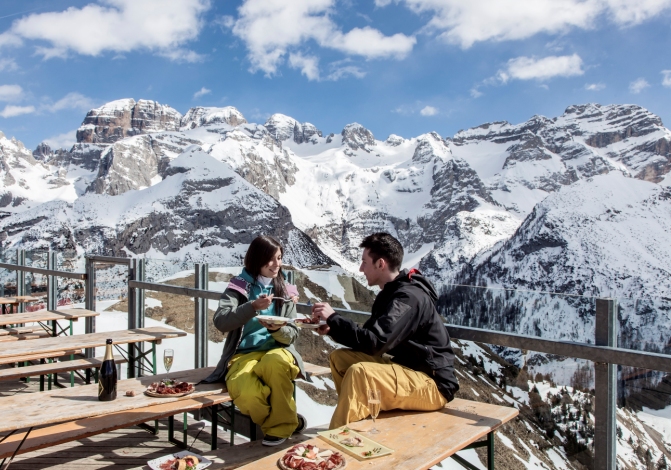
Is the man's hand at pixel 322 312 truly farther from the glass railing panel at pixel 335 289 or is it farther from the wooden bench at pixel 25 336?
the wooden bench at pixel 25 336

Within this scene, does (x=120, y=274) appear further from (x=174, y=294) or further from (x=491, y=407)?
(x=491, y=407)

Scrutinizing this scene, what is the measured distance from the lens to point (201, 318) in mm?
5723

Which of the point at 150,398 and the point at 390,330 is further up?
the point at 390,330

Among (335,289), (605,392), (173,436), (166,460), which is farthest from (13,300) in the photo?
(605,392)

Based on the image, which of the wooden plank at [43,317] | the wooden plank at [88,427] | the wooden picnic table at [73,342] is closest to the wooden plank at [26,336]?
the wooden plank at [43,317]

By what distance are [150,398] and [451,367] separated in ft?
6.58

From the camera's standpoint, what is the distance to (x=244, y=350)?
400cm

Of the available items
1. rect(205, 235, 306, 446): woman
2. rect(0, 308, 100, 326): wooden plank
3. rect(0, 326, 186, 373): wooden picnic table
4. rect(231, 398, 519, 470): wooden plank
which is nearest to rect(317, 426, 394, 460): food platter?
rect(231, 398, 519, 470): wooden plank

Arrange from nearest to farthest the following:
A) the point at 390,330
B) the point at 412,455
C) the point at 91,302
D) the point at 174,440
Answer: the point at 412,455
the point at 390,330
the point at 174,440
the point at 91,302

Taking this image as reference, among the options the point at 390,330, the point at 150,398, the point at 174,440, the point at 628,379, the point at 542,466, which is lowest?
the point at 174,440

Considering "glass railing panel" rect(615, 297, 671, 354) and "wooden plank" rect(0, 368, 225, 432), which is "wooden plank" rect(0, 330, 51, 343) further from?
"glass railing panel" rect(615, 297, 671, 354)

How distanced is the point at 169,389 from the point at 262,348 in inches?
28.2

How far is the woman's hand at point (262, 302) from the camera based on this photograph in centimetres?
361

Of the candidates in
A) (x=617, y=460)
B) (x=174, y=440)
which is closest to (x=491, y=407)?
(x=617, y=460)
